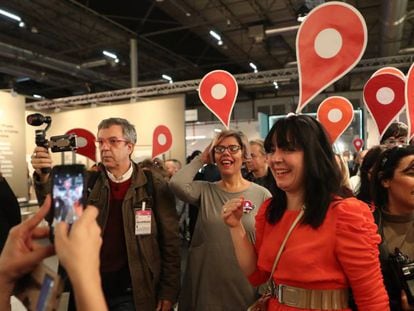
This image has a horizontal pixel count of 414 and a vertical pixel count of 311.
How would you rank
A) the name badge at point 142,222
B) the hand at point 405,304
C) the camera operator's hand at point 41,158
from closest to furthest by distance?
1. the camera operator's hand at point 41,158
2. the hand at point 405,304
3. the name badge at point 142,222

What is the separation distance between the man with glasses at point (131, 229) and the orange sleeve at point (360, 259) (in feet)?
3.27

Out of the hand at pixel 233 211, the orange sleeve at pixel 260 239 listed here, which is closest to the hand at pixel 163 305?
the orange sleeve at pixel 260 239

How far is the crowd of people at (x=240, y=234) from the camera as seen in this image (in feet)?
1.99

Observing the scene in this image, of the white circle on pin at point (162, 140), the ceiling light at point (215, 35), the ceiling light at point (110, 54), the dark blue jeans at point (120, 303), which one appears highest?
the ceiling light at point (215, 35)

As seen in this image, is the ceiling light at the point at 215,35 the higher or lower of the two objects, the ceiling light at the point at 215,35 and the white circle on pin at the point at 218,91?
the higher

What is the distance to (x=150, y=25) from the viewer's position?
26.1 feet

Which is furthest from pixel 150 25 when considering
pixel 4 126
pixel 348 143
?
pixel 348 143

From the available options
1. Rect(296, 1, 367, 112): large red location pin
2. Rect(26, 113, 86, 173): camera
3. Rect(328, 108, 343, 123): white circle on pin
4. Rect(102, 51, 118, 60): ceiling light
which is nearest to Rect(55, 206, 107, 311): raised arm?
Rect(26, 113, 86, 173): camera

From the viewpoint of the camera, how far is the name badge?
181cm

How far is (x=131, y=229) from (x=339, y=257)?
101 centimetres

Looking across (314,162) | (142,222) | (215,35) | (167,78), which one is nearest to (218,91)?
(142,222)

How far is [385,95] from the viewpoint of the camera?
8.86ft

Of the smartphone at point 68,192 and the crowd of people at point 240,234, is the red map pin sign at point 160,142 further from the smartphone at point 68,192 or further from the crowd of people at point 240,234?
the smartphone at point 68,192

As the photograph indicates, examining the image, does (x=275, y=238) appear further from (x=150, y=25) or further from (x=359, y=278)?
(x=150, y=25)
